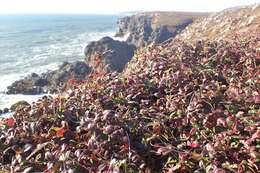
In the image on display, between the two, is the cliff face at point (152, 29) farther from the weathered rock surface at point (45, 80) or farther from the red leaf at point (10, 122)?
the red leaf at point (10, 122)

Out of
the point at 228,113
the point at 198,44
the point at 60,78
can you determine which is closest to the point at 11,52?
the point at 60,78

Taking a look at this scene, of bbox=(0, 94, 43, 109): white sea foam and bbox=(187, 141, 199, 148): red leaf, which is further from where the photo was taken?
bbox=(0, 94, 43, 109): white sea foam

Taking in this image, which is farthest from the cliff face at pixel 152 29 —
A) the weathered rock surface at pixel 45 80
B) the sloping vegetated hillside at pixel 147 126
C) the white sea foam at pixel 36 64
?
the sloping vegetated hillside at pixel 147 126

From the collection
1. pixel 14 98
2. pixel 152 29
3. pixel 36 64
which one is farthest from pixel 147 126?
pixel 152 29

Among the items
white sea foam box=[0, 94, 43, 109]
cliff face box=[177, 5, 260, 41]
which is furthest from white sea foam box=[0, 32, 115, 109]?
cliff face box=[177, 5, 260, 41]

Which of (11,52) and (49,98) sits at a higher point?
(49,98)

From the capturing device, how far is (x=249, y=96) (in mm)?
6379

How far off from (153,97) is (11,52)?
64.8 m

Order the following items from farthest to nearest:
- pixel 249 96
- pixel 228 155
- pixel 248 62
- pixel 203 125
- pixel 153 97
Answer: pixel 248 62 < pixel 153 97 < pixel 249 96 < pixel 203 125 < pixel 228 155

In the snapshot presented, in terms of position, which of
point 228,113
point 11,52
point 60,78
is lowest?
point 11,52

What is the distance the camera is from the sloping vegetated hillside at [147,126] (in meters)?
4.83

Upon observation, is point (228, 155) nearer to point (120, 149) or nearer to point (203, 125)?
point (203, 125)

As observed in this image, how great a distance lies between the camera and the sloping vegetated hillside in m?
4.83

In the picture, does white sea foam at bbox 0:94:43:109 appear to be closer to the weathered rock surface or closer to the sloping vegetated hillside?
the weathered rock surface
